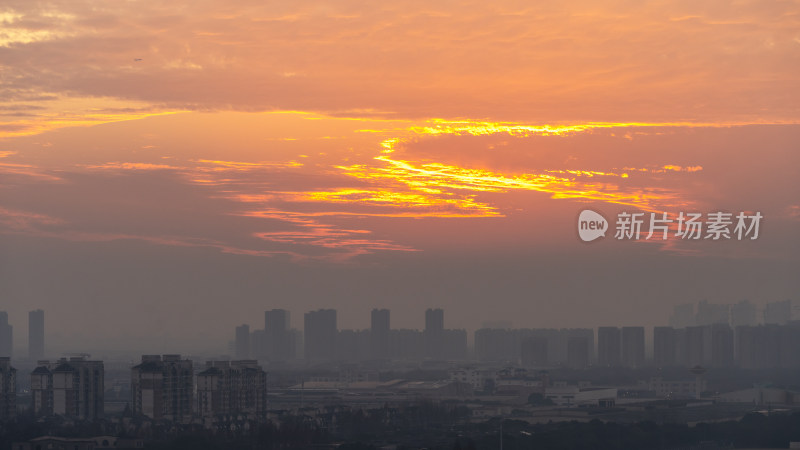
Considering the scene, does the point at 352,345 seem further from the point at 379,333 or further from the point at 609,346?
the point at 609,346

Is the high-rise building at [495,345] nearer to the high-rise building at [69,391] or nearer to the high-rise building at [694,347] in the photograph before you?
the high-rise building at [694,347]

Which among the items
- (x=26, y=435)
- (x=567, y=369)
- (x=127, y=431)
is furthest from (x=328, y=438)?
(x=567, y=369)

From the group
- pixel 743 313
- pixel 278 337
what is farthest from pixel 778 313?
pixel 278 337

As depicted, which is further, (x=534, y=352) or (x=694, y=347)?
(x=534, y=352)

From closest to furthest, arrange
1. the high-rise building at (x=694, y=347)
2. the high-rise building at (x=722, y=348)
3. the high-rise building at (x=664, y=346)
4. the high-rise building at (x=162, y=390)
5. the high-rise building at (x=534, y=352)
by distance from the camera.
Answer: the high-rise building at (x=162, y=390), the high-rise building at (x=722, y=348), the high-rise building at (x=694, y=347), the high-rise building at (x=664, y=346), the high-rise building at (x=534, y=352)

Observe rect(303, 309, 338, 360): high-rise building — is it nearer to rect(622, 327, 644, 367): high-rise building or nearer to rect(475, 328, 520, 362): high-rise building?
rect(475, 328, 520, 362): high-rise building

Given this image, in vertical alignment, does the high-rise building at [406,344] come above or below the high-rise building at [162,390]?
below

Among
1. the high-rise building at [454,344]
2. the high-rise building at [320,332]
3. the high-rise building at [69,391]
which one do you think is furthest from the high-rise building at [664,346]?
the high-rise building at [69,391]

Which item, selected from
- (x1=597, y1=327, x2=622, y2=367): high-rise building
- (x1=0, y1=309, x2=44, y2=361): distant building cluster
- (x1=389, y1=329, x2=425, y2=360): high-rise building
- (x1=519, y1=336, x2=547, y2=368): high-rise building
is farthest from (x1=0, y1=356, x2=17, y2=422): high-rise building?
(x1=389, y1=329, x2=425, y2=360): high-rise building
